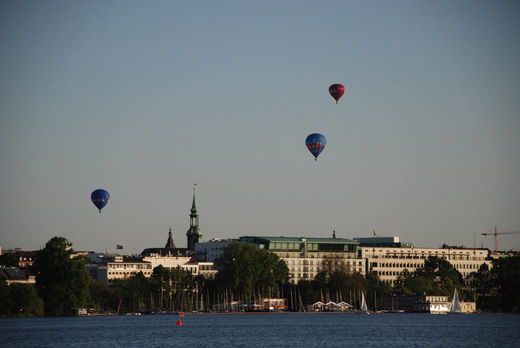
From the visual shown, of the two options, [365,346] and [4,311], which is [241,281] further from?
[365,346]

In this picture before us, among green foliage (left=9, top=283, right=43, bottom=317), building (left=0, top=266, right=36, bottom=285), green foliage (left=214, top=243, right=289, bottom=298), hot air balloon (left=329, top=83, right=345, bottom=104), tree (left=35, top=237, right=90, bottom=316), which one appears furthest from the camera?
green foliage (left=214, top=243, right=289, bottom=298)

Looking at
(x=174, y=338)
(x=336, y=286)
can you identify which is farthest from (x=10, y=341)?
(x=336, y=286)

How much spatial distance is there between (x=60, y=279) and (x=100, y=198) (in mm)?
13461

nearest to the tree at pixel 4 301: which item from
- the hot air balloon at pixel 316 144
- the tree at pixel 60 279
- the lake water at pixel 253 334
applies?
the lake water at pixel 253 334

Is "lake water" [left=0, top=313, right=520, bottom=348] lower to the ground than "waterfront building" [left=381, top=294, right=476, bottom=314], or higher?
lower

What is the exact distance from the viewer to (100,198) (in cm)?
15450

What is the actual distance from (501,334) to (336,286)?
8349 cm

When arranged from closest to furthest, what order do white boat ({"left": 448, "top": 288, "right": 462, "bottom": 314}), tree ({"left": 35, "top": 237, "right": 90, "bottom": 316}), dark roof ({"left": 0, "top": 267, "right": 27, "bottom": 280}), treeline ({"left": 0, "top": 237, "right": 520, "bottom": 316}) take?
1. tree ({"left": 35, "top": 237, "right": 90, "bottom": 316})
2. dark roof ({"left": 0, "top": 267, "right": 27, "bottom": 280})
3. treeline ({"left": 0, "top": 237, "right": 520, "bottom": 316})
4. white boat ({"left": 448, "top": 288, "right": 462, "bottom": 314})

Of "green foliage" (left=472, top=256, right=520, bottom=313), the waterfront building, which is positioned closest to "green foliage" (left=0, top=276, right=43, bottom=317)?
the waterfront building

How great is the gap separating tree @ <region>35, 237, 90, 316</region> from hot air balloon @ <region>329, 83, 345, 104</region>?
46.2 metres

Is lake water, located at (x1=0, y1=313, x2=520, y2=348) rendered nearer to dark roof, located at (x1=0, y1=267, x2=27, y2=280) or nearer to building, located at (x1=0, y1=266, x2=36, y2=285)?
building, located at (x1=0, y1=266, x2=36, y2=285)

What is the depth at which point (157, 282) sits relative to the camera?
191000 millimetres

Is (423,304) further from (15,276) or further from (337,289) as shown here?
(15,276)

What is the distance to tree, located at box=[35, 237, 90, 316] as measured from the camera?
488 feet
